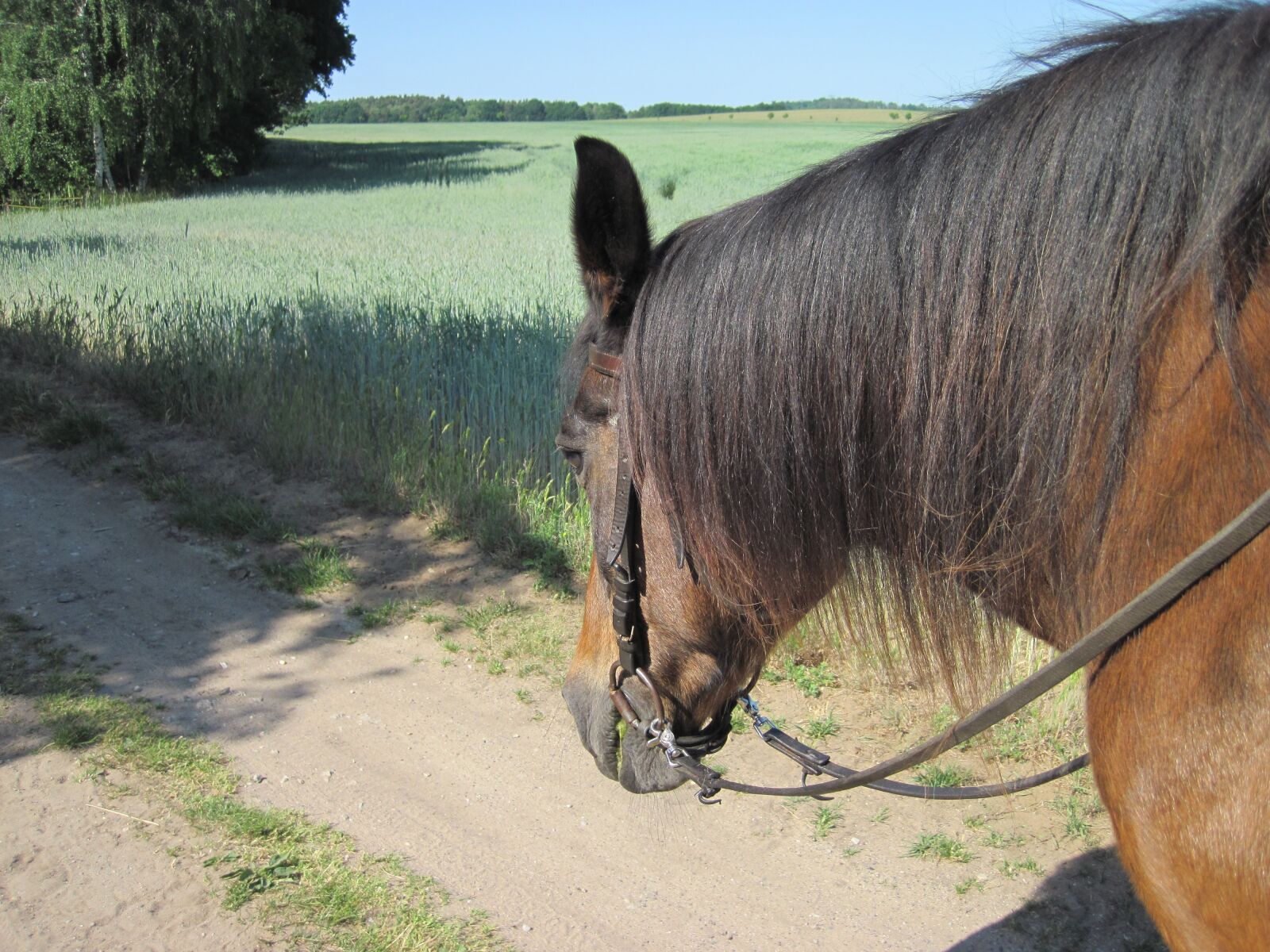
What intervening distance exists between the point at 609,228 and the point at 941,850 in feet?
8.14

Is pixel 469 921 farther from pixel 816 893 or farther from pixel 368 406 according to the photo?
pixel 368 406

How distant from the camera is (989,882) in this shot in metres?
3.16

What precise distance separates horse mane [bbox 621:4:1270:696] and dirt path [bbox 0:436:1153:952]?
1515 mm

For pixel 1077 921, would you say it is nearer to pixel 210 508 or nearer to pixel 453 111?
pixel 210 508

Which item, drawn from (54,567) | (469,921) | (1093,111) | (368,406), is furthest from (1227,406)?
(368,406)

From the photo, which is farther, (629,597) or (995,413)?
(629,597)

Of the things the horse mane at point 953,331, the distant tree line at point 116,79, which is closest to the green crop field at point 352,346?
the horse mane at point 953,331

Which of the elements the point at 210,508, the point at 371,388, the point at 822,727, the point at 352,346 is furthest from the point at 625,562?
the point at 352,346

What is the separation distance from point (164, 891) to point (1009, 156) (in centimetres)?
311

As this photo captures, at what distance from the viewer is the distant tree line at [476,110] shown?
11569 cm

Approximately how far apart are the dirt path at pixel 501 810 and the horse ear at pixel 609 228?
6.71ft

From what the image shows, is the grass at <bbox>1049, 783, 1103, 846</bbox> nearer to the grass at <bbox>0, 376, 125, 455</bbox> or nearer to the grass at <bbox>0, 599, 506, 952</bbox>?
the grass at <bbox>0, 599, 506, 952</bbox>

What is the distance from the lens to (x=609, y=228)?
1.85 metres

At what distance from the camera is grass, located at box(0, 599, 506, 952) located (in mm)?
2926
